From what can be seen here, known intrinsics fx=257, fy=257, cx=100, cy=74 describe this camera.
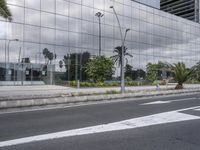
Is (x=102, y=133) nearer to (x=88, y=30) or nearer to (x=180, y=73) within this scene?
(x=180, y=73)

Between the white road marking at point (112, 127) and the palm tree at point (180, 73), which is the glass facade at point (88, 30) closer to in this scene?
the palm tree at point (180, 73)

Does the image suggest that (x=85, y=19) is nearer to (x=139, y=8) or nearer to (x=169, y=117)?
(x=139, y=8)

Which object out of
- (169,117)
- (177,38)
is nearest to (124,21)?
(177,38)

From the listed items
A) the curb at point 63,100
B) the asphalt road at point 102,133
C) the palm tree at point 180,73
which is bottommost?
the asphalt road at point 102,133

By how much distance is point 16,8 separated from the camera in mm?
38250

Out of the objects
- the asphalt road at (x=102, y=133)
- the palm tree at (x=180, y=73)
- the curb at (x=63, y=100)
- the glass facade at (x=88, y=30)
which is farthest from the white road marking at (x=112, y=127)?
the glass facade at (x=88, y=30)

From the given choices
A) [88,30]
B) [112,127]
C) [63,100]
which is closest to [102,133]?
[112,127]

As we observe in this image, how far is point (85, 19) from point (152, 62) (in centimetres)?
2014

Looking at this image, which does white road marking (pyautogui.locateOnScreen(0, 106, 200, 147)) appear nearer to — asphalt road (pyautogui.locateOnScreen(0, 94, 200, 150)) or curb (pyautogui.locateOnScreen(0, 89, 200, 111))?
asphalt road (pyautogui.locateOnScreen(0, 94, 200, 150))

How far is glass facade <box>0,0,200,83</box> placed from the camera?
127 ft

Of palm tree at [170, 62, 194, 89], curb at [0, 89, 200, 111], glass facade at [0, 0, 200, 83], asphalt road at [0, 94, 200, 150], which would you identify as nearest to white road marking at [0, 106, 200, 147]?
asphalt road at [0, 94, 200, 150]

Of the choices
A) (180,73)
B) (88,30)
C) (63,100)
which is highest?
(88,30)

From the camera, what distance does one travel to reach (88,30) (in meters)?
47.2

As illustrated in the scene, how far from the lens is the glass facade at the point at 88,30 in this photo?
38.7 meters
